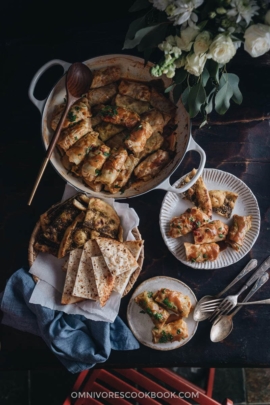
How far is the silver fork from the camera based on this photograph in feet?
6.96

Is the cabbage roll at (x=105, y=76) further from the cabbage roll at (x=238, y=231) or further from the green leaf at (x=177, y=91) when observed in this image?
the cabbage roll at (x=238, y=231)

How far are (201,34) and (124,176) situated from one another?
74 cm

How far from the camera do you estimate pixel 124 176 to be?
2.00 m

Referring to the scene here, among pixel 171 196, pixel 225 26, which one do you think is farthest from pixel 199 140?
pixel 225 26

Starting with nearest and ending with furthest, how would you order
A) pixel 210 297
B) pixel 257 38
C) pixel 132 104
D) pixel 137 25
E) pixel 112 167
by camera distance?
pixel 257 38 → pixel 137 25 → pixel 112 167 → pixel 132 104 → pixel 210 297

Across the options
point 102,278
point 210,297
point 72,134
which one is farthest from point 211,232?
point 72,134

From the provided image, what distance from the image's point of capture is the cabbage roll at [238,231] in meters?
2.11

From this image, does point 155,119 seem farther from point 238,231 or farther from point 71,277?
point 71,277

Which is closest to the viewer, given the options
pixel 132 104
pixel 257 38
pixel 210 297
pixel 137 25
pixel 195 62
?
pixel 257 38

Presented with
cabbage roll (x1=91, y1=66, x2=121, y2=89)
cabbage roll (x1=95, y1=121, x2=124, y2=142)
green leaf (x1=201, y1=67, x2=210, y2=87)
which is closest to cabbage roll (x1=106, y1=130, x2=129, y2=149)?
cabbage roll (x1=95, y1=121, x2=124, y2=142)

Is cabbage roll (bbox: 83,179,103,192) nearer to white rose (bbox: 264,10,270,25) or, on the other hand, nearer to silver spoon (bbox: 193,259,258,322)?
silver spoon (bbox: 193,259,258,322)

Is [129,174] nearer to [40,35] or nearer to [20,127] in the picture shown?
[20,127]

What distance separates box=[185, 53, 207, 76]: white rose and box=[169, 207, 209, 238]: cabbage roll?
2.58 feet

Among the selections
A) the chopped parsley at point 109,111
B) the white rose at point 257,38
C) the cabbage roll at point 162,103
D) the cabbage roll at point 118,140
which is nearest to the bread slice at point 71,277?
the cabbage roll at point 118,140
